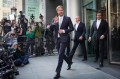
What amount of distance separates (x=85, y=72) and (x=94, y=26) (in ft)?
7.60

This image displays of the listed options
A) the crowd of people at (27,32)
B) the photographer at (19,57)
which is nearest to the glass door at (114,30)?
the photographer at (19,57)

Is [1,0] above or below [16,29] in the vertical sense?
above

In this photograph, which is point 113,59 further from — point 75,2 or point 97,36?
point 75,2

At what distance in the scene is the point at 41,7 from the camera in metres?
21.9

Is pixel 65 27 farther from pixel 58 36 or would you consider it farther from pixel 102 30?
pixel 102 30

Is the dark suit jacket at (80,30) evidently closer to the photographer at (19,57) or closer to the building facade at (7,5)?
the photographer at (19,57)

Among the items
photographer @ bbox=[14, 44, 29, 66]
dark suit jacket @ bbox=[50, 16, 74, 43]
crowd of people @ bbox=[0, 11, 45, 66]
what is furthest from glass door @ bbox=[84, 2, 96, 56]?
dark suit jacket @ bbox=[50, 16, 74, 43]

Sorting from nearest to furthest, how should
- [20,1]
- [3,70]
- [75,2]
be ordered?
[3,70] < [75,2] < [20,1]

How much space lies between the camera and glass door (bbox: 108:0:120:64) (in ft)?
35.0

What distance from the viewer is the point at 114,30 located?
10852mm

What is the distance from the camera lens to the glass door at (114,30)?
10.7m

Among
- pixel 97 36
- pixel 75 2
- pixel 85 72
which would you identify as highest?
pixel 75 2

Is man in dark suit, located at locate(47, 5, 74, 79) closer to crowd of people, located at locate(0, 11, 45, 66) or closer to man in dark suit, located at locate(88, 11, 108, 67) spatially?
man in dark suit, located at locate(88, 11, 108, 67)

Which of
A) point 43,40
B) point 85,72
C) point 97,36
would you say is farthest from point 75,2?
point 85,72
